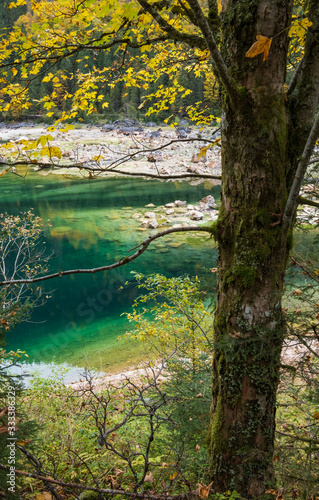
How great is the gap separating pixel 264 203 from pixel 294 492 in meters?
1.73

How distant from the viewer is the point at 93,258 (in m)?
12.6

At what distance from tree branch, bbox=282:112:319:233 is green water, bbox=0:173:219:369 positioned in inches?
61.2

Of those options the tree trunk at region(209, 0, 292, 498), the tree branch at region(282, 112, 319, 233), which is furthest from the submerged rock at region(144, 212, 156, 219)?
the tree branch at region(282, 112, 319, 233)

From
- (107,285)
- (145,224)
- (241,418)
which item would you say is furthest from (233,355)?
(145,224)

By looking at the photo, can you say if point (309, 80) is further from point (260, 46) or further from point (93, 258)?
point (93, 258)

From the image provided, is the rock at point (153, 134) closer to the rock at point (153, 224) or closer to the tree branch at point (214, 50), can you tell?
the rock at point (153, 224)

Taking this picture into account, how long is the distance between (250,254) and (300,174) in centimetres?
48

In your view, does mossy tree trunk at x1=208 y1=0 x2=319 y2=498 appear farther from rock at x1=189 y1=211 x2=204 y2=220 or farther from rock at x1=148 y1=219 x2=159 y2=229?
rock at x1=189 y1=211 x2=204 y2=220

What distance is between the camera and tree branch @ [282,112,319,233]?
1.33 meters

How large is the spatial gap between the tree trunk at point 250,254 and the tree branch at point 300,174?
0.05m

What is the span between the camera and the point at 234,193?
70.7 inches

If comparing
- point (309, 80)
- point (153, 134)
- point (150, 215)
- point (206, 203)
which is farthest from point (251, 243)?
point (153, 134)

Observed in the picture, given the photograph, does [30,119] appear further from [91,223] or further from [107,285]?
[107,285]

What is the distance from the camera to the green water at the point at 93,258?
823 cm
